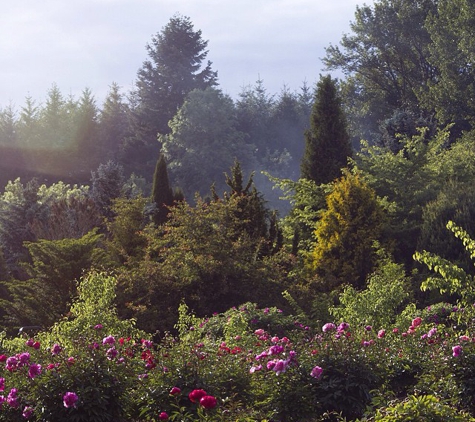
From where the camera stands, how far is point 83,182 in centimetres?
4150

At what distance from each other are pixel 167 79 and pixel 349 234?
1280 inches

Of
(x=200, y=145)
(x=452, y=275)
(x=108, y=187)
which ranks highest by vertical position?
(x=200, y=145)

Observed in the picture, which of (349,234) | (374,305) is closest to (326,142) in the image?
(349,234)

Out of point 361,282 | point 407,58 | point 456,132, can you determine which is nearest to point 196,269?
point 361,282

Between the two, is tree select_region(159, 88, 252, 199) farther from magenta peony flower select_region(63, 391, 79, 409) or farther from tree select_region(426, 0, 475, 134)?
magenta peony flower select_region(63, 391, 79, 409)

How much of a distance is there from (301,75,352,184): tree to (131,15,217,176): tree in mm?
25973

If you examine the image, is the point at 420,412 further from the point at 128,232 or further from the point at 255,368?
the point at 128,232

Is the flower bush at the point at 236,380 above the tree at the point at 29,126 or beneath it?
beneath

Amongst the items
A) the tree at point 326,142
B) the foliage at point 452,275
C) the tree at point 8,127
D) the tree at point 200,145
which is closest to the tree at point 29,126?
the tree at point 8,127

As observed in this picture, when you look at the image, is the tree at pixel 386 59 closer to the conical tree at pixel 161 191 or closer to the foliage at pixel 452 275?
the conical tree at pixel 161 191

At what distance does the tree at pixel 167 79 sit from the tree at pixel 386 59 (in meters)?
10.8

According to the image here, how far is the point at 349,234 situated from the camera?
13188 millimetres

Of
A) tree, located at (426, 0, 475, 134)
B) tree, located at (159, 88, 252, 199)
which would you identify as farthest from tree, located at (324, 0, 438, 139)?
tree, located at (159, 88, 252, 199)

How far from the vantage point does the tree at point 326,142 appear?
55.9ft
